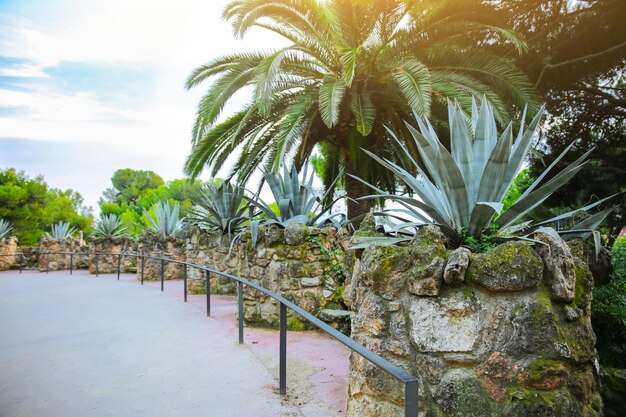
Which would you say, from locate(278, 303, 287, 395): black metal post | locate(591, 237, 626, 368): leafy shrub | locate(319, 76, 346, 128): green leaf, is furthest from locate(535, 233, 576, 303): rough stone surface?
locate(319, 76, 346, 128): green leaf

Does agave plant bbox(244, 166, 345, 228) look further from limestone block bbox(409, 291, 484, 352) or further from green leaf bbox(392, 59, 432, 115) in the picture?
limestone block bbox(409, 291, 484, 352)

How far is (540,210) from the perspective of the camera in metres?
11.4

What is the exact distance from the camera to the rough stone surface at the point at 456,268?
2.48m

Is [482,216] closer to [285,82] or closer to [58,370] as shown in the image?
[58,370]

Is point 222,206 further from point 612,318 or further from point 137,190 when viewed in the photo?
point 137,190

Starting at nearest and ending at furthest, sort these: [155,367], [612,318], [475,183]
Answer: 1. [475,183]
2. [612,318]
3. [155,367]

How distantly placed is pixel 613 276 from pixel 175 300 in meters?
7.31

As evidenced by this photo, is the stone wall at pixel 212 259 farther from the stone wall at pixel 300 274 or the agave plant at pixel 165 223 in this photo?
the agave plant at pixel 165 223

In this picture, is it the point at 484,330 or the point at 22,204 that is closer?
the point at 484,330

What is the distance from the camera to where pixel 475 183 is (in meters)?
3.21

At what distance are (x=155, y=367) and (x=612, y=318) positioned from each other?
418 cm

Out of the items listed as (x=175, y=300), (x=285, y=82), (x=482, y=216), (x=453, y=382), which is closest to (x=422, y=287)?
(x=453, y=382)

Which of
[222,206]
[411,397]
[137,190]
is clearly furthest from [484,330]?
[137,190]

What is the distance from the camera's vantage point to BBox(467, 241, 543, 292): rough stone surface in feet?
7.93
